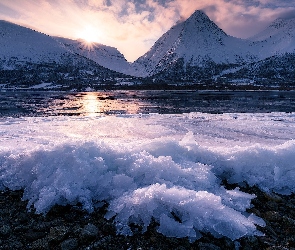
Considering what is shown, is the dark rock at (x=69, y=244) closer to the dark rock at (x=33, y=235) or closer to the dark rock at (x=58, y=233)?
the dark rock at (x=58, y=233)

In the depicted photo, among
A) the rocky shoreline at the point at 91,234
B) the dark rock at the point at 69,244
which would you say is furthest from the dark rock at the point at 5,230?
the dark rock at the point at 69,244

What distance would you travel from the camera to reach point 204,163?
784cm

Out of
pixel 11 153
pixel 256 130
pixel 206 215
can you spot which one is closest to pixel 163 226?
pixel 206 215

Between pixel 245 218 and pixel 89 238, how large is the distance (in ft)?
9.48

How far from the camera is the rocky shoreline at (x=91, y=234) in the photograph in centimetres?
470

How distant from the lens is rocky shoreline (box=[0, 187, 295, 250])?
15.4ft

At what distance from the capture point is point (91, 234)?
4.90 m

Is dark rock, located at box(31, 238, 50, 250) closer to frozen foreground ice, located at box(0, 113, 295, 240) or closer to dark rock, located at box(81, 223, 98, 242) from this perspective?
dark rock, located at box(81, 223, 98, 242)

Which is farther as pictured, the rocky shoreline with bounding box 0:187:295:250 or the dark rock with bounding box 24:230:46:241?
the dark rock with bounding box 24:230:46:241

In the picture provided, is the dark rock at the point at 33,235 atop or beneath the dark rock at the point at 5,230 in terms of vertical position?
beneath

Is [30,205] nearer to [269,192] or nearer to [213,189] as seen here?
[213,189]

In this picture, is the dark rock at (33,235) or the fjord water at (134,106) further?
the fjord water at (134,106)

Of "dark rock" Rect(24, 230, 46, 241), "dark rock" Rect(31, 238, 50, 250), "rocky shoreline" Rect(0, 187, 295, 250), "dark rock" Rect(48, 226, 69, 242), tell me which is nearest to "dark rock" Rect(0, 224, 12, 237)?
"rocky shoreline" Rect(0, 187, 295, 250)

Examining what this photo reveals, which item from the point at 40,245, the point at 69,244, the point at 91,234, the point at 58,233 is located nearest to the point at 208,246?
the point at 91,234
